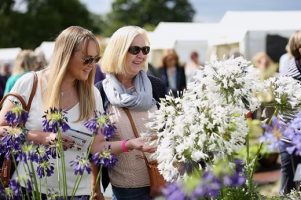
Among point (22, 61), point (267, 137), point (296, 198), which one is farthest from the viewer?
point (22, 61)

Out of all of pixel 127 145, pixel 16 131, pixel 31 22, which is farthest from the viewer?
pixel 31 22

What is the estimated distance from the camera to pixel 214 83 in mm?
2072

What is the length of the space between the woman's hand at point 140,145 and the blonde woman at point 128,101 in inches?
14.1

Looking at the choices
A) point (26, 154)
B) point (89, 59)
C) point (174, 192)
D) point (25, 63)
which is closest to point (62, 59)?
point (89, 59)

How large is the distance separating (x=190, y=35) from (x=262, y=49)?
451 centimetres

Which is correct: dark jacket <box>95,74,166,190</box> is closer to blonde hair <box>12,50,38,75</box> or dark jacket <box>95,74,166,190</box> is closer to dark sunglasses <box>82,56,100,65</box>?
dark sunglasses <box>82,56,100,65</box>

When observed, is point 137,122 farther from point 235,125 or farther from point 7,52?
point 7,52

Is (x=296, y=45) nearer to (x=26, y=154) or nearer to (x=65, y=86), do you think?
(x=65, y=86)

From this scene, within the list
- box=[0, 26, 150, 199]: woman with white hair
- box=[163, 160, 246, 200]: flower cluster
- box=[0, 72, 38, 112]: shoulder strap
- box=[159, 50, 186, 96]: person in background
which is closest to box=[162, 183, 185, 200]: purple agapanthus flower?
box=[163, 160, 246, 200]: flower cluster

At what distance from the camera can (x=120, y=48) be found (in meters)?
2.99

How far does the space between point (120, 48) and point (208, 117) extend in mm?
1165

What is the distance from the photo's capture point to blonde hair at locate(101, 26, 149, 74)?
117 inches

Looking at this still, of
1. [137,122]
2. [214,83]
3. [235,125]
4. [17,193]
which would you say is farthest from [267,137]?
[137,122]

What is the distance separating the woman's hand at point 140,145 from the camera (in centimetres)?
244
